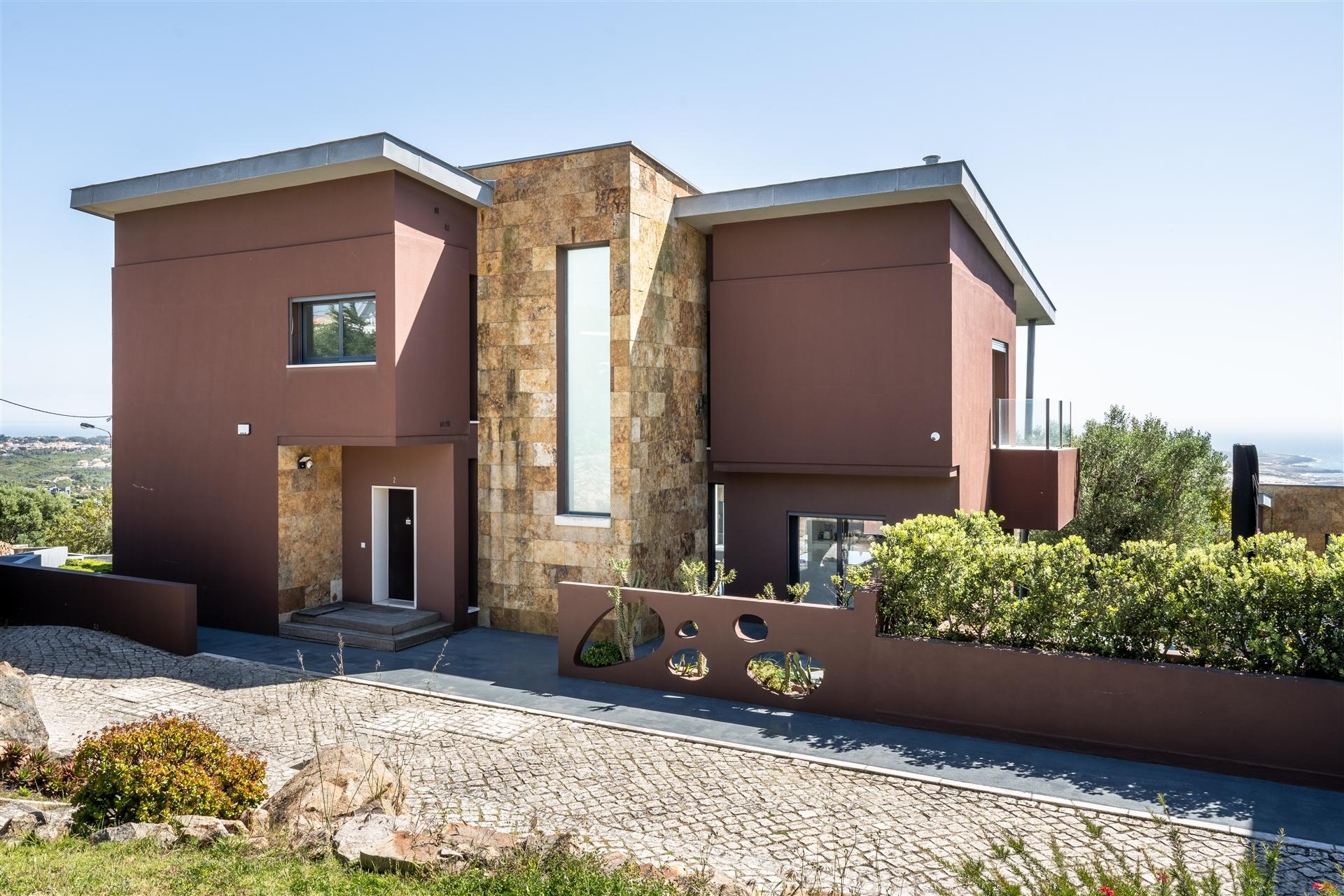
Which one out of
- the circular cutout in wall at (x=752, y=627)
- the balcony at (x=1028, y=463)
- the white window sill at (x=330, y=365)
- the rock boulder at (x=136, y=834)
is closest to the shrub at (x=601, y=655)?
the circular cutout in wall at (x=752, y=627)

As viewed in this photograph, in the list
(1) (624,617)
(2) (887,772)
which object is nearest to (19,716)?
(1) (624,617)

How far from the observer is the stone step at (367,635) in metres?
13.0

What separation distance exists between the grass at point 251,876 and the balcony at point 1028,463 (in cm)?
1231

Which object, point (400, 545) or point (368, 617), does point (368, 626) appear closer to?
point (368, 617)

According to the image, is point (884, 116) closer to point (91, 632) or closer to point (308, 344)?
point (308, 344)

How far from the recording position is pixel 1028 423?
15.6m

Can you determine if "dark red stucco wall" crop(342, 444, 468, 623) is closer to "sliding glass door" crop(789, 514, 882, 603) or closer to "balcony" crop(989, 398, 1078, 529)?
"sliding glass door" crop(789, 514, 882, 603)

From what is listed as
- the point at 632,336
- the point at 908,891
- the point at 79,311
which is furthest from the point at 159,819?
the point at 79,311

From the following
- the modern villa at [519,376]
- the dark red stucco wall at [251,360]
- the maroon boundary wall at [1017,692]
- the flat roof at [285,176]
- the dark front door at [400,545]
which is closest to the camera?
the maroon boundary wall at [1017,692]

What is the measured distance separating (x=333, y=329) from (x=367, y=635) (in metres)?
4.99

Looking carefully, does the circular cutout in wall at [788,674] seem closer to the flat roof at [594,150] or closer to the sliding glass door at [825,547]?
the sliding glass door at [825,547]

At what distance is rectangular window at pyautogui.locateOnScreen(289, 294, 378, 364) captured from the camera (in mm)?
13117

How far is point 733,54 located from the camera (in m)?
15.0

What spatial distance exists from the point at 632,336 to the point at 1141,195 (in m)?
33.2
